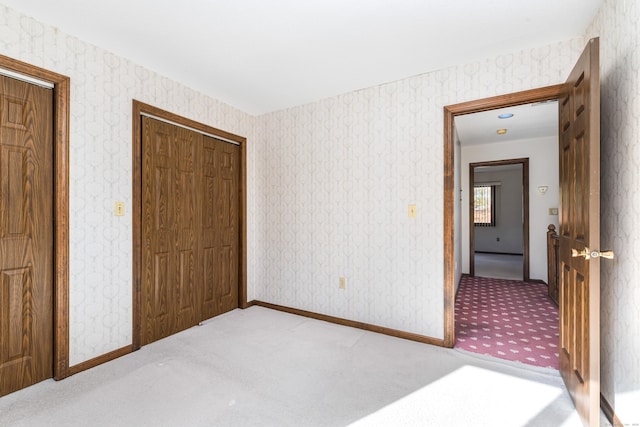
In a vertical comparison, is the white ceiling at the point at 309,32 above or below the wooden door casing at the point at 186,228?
above

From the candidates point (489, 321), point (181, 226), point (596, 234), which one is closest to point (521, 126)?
point (489, 321)

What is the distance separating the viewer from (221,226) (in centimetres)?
344

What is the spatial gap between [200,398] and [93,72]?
245 cm

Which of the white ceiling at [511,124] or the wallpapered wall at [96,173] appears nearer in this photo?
the wallpapered wall at [96,173]

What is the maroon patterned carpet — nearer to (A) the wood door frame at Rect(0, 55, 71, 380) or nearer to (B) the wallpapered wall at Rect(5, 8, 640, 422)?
(B) the wallpapered wall at Rect(5, 8, 640, 422)

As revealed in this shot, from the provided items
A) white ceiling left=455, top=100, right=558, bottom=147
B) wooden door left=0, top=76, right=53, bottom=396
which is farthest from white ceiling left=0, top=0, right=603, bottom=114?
white ceiling left=455, top=100, right=558, bottom=147

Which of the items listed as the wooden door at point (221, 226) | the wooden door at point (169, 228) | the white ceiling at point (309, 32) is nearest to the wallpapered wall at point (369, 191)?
the white ceiling at point (309, 32)

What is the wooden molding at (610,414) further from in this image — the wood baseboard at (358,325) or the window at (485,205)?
the window at (485,205)

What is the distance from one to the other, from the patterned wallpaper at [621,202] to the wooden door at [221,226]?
128 inches

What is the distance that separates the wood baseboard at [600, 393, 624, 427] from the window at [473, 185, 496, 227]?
26.0 ft

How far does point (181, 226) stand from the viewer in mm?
2977

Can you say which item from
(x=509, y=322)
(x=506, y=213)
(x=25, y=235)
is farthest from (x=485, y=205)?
(x=25, y=235)

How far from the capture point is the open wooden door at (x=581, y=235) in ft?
4.85

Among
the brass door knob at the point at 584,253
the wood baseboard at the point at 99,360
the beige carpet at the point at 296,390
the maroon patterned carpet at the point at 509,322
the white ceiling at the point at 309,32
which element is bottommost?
the beige carpet at the point at 296,390
